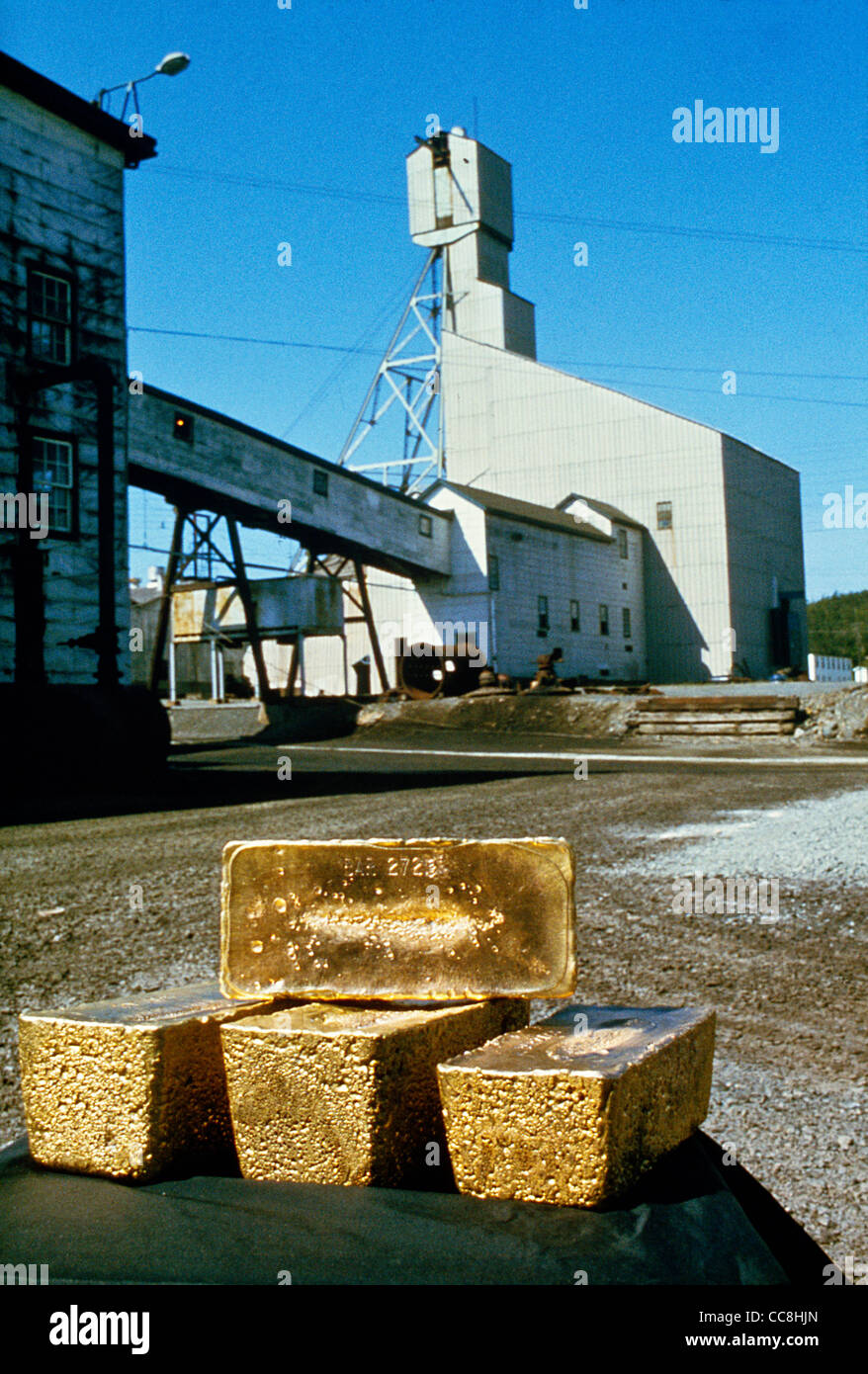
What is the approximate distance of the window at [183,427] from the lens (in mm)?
23656

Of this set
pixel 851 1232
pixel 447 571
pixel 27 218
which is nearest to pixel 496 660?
pixel 447 571

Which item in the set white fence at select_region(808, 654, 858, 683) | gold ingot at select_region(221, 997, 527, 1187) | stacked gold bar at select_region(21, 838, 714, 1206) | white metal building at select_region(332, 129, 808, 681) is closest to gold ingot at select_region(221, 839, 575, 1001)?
stacked gold bar at select_region(21, 838, 714, 1206)

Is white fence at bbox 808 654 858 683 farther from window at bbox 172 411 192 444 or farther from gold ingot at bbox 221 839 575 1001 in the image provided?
gold ingot at bbox 221 839 575 1001

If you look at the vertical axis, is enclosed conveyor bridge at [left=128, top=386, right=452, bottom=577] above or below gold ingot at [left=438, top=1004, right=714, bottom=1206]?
above

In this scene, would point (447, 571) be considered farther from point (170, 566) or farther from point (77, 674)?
point (77, 674)

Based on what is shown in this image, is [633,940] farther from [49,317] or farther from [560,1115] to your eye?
[49,317]

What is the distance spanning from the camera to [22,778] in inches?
504

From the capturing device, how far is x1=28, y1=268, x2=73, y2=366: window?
1639 cm

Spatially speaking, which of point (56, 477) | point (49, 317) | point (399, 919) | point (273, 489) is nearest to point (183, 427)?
point (273, 489)

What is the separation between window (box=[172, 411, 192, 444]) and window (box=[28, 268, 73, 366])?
260 inches

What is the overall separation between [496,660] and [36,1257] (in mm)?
32356

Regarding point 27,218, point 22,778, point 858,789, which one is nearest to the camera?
point 858,789

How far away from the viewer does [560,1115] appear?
148 centimetres

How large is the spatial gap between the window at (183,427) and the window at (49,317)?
660 cm
